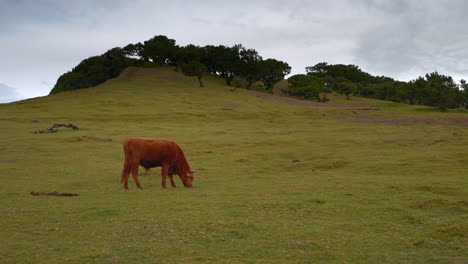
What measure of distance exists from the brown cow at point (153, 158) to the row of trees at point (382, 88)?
56.1 metres

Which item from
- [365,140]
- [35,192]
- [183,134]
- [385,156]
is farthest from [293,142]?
[35,192]

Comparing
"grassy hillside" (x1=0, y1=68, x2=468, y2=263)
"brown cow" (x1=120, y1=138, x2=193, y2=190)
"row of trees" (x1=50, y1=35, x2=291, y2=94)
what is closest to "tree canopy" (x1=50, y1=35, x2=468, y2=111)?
"row of trees" (x1=50, y1=35, x2=291, y2=94)

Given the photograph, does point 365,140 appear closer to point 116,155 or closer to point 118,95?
point 116,155

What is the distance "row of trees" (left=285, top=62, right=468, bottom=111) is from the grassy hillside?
94.5 ft

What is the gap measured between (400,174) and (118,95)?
55468mm

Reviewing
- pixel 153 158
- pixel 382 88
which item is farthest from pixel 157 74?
pixel 153 158

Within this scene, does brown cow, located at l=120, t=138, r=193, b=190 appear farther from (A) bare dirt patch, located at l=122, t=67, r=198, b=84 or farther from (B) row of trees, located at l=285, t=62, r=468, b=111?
(A) bare dirt patch, located at l=122, t=67, r=198, b=84

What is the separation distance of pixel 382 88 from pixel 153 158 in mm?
90580

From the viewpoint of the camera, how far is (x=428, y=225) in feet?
34.5

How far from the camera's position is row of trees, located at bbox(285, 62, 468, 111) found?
64.8m

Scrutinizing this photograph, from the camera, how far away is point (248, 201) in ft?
44.8

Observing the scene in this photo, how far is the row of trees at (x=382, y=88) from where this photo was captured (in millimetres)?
64750

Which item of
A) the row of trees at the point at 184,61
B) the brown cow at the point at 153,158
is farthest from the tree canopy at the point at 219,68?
the brown cow at the point at 153,158

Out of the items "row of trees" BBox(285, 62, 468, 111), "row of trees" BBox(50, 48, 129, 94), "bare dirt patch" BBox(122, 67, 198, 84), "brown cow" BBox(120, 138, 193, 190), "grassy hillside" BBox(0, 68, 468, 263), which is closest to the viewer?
"grassy hillside" BBox(0, 68, 468, 263)
